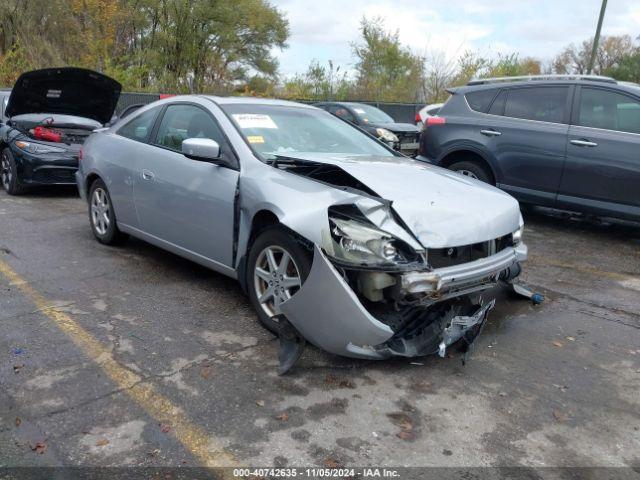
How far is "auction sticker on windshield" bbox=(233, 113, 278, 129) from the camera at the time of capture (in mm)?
4668

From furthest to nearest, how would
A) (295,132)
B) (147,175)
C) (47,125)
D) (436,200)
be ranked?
(47,125)
(147,175)
(295,132)
(436,200)

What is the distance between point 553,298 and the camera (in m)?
5.05

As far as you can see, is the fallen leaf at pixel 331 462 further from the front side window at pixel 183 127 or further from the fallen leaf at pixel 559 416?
the front side window at pixel 183 127

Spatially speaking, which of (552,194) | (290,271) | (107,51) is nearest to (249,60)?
(107,51)

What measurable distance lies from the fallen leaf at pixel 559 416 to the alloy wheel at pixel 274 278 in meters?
1.59

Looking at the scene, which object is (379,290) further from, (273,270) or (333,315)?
(273,270)

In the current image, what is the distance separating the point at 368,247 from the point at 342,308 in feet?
1.25

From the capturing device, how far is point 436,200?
12.5ft

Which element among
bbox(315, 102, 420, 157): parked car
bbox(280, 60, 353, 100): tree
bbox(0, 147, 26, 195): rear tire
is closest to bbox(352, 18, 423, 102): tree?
bbox(280, 60, 353, 100): tree

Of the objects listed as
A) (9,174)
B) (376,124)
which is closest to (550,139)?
(9,174)

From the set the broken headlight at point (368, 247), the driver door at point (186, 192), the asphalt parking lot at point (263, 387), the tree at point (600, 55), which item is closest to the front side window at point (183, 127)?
the driver door at point (186, 192)

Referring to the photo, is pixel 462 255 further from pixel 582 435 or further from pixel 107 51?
pixel 107 51

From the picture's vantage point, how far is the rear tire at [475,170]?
305 inches

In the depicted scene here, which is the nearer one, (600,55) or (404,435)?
(404,435)
